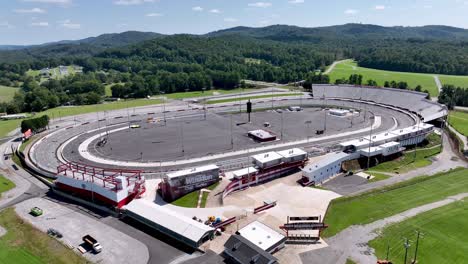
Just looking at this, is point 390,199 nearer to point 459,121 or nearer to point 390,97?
point 459,121

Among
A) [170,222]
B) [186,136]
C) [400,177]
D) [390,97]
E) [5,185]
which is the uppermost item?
[390,97]

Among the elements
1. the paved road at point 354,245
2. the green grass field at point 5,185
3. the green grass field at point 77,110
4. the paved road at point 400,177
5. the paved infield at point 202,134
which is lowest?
the paved road at point 354,245

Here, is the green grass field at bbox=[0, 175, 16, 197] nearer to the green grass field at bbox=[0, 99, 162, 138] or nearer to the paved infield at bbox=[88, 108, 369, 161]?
the paved infield at bbox=[88, 108, 369, 161]

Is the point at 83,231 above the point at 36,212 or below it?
below

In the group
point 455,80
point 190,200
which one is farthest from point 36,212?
point 455,80

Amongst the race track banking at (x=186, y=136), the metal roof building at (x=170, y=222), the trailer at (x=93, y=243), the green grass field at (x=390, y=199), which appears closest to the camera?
the trailer at (x=93, y=243)

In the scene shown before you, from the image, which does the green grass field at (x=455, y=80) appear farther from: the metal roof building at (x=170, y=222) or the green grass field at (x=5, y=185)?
the green grass field at (x=5, y=185)

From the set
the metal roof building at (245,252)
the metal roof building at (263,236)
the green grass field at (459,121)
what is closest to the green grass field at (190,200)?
the metal roof building at (263,236)

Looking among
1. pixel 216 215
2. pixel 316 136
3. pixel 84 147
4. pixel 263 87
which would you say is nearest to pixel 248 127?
pixel 316 136
